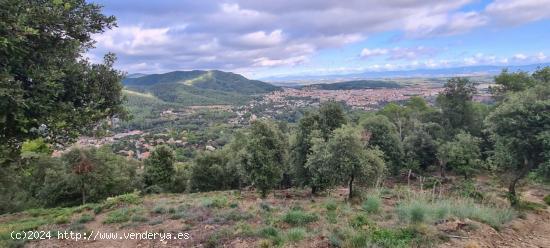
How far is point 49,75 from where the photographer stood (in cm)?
585

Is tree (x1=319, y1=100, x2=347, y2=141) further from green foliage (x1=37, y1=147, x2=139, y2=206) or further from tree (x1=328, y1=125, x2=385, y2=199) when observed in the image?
green foliage (x1=37, y1=147, x2=139, y2=206)

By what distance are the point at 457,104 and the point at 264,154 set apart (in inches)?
1183

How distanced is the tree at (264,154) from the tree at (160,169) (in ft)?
51.8

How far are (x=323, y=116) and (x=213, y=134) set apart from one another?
87.0 metres

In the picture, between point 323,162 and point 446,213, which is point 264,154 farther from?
point 446,213

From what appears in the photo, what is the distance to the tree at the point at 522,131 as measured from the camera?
551 inches

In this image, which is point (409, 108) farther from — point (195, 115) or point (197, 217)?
point (195, 115)

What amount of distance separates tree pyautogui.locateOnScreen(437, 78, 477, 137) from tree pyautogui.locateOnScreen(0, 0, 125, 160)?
39485 millimetres

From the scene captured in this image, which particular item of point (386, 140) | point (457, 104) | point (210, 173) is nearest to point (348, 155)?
point (386, 140)

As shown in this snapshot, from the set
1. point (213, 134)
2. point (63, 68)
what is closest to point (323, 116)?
point (63, 68)

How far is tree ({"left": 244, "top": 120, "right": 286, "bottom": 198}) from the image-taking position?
1967 centimetres

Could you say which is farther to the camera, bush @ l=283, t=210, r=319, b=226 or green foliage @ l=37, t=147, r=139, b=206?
green foliage @ l=37, t=147, r=139, b=206

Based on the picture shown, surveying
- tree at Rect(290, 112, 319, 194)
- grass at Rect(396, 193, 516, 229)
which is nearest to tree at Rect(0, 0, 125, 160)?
grass at Rect(396, 193, 516, 229)

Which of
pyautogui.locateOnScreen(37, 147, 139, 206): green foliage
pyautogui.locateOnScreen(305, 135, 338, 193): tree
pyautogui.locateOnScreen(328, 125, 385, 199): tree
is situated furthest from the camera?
pyautogui.locateOnScreen(37, 147, 139, 206): green foliage
